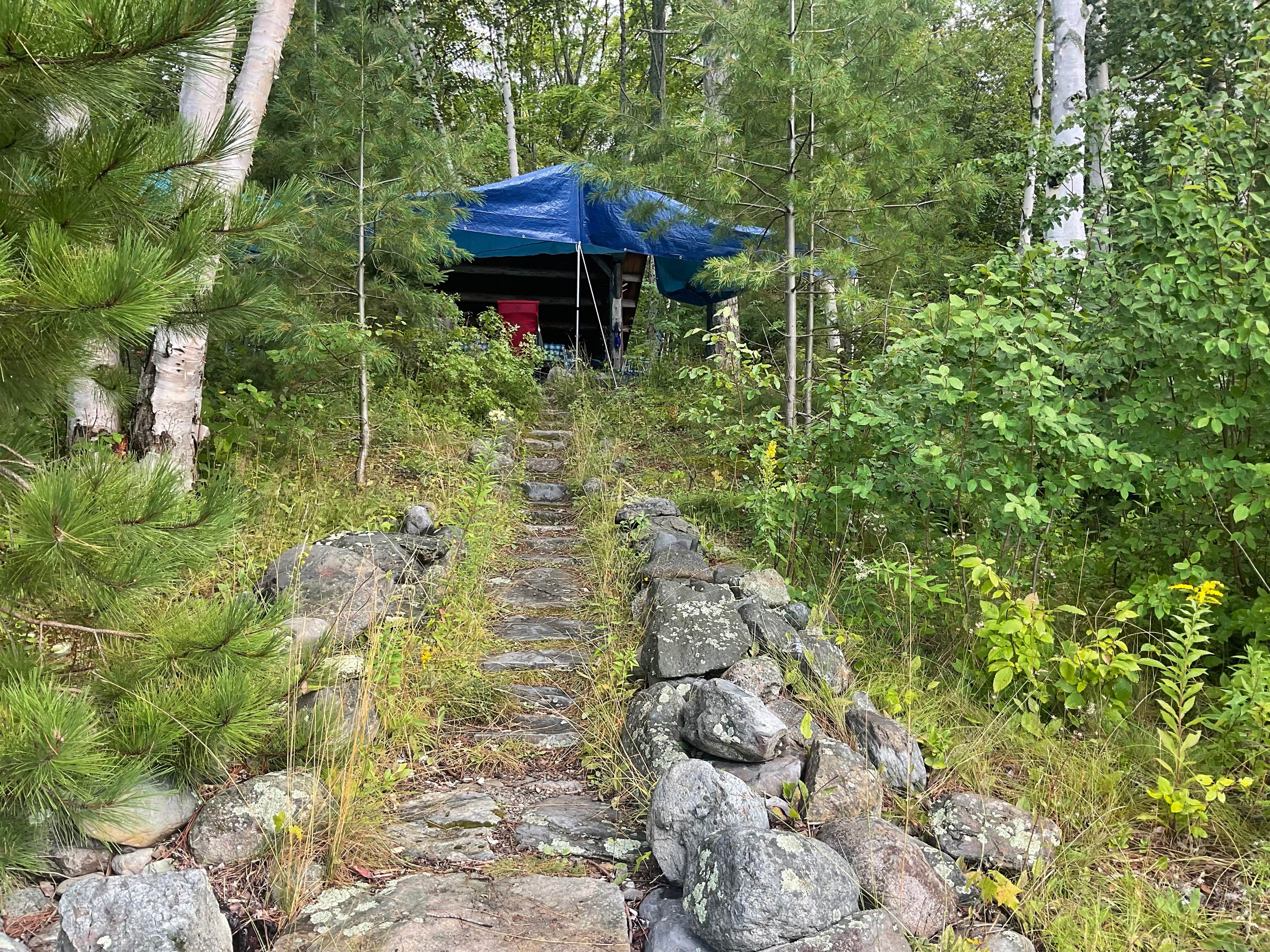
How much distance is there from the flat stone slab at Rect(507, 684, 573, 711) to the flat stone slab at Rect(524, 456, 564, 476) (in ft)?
12.3

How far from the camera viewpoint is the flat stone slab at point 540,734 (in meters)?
3.33

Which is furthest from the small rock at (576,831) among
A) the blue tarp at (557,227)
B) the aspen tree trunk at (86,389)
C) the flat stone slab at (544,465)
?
the blue tarp at (557,227)

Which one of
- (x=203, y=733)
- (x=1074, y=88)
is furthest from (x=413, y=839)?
(x=1074, y=88)

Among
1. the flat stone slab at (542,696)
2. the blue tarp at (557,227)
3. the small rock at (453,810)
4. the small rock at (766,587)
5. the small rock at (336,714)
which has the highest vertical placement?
the blue tarp at (557,227)

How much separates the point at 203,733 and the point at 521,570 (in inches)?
Result: 116

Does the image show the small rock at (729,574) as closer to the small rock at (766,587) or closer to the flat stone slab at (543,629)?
the small rock at (766,587)

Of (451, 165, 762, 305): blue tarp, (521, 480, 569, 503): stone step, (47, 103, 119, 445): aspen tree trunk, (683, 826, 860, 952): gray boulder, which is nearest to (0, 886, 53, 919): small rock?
(47, 103, 119, 445): aspen tree trunk

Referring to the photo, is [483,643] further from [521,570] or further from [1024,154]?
[1024,154]

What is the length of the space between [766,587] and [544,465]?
156 inches

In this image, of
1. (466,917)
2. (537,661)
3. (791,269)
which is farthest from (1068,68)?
(466,917)

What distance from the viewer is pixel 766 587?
402cm

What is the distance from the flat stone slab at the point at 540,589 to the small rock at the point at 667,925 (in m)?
2.41

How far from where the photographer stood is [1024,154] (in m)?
Result: 5.29

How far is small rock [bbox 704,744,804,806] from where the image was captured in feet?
9.10
